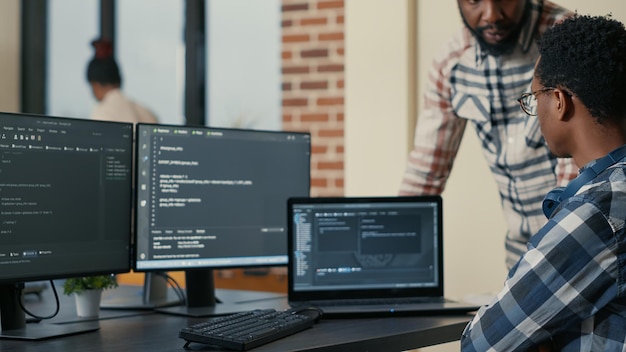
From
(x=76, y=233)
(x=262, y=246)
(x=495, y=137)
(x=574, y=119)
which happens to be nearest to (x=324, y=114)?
(x=495, y=137)

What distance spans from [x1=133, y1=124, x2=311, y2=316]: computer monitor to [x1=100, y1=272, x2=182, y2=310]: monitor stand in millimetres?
73

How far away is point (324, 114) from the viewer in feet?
13.4

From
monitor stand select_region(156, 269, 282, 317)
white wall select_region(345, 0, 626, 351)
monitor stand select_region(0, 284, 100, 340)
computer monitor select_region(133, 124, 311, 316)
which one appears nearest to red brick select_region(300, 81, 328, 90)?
white wall select_region(345, 0, 626, 351)

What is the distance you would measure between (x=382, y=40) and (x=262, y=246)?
4.05ft

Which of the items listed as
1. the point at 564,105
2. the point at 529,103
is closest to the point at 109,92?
the point at 529,103

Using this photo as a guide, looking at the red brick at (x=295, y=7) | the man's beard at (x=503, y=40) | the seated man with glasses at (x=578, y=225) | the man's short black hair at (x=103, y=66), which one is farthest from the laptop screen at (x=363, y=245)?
the man's short black hair at (x=103, y=66)

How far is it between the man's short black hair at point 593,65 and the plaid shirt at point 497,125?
0.77 meters

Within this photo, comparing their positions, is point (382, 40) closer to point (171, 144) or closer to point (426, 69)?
point (426, 69)

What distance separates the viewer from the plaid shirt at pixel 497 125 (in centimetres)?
238

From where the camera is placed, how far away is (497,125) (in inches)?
97.0

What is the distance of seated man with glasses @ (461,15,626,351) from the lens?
133cm

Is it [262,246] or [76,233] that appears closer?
[76,233]

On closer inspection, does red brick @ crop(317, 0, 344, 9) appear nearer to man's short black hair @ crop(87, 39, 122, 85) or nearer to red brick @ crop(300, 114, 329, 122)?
red brick @ crop(300, 114, 329, 122)

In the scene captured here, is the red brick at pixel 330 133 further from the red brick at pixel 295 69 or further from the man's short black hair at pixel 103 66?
the man's short black hair at pixel 103 66
